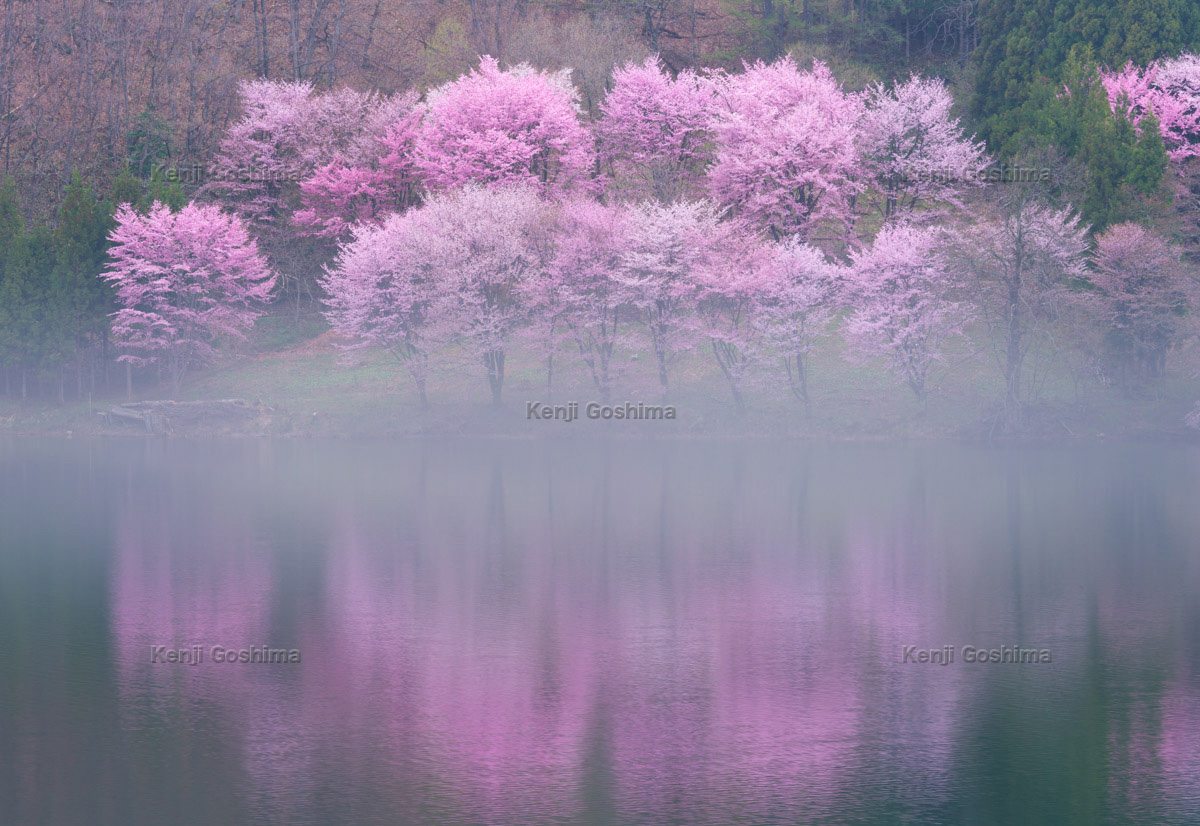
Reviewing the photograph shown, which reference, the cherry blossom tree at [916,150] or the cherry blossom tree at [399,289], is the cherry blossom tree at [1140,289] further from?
the cherry blossom tree at [399,289]

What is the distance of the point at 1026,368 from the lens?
229ft

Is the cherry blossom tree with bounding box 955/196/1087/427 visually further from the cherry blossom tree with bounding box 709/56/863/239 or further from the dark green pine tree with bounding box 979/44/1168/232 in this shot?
the cherry blossom tree with bounding box 709/56/863/239

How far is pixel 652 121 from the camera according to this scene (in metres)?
83.1

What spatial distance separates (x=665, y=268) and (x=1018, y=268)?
17.7 meters

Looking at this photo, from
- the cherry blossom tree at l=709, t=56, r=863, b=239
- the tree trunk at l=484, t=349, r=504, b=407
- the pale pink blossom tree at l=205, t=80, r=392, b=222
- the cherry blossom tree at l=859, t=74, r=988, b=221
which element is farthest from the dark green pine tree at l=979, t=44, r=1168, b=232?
the pale pink blossom tree at l=205, t=80, r=392, b=222

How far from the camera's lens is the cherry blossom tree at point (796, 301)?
65.6 m

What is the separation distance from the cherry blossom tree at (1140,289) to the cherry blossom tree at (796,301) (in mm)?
13592

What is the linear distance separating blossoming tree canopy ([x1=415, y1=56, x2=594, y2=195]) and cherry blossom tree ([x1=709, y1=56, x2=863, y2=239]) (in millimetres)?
9722

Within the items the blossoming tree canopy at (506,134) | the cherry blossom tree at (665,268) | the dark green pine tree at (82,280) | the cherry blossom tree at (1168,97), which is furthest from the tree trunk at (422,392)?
the cherry blossom tree at (1168,97)

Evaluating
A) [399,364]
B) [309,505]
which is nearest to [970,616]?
[309,505]

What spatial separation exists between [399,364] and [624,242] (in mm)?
16907

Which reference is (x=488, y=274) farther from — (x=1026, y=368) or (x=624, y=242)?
(x=1026, y=368)

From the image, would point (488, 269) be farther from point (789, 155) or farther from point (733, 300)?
point (789, 155)

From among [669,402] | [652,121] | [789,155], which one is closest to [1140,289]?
[789,155]
